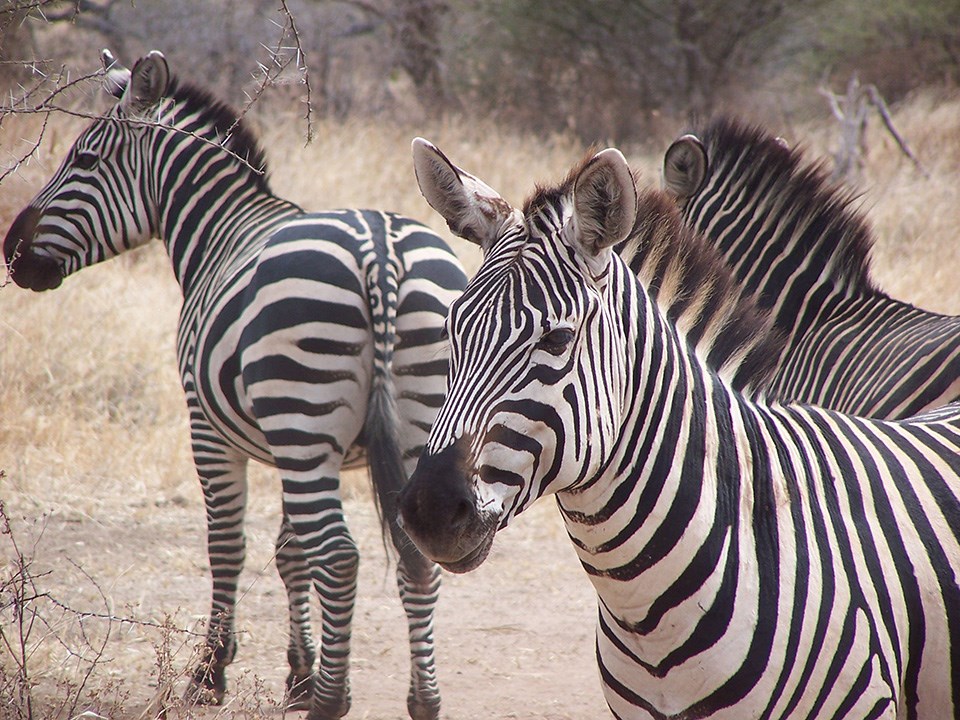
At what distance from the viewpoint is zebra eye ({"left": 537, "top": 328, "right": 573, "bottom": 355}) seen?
2068mm

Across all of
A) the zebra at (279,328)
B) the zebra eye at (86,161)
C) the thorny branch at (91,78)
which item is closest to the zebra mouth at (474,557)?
the thorny branch at (91,78)

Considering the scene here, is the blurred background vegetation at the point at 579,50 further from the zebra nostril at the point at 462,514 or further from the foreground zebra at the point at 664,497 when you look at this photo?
the zebra nostril at the point at 462,514

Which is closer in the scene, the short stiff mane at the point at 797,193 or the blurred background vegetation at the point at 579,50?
the short stiff mane at the point at 797,193

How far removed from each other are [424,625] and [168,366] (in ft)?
13.7

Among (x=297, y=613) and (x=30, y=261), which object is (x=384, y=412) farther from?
(x=30, y=261)

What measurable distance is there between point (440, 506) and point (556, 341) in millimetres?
424

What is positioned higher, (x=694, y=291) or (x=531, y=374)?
(x=694, y=291)

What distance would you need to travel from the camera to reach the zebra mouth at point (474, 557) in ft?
6.50

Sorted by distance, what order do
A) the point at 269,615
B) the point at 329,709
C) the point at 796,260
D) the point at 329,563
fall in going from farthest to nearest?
the point at 269,615 → the point at 796,260 → the point at 329,709 → the point at 329,563

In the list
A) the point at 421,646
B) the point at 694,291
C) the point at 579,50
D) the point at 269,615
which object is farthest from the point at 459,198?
the point at 579,50

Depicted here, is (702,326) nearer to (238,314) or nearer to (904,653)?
(904,653)

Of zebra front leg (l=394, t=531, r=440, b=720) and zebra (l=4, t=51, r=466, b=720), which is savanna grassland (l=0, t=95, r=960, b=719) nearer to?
zebra front leg (l=394, t=531, r=440, b=720)

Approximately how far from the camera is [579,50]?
17.1m

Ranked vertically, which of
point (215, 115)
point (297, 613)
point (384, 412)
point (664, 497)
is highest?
point (215, 115)
